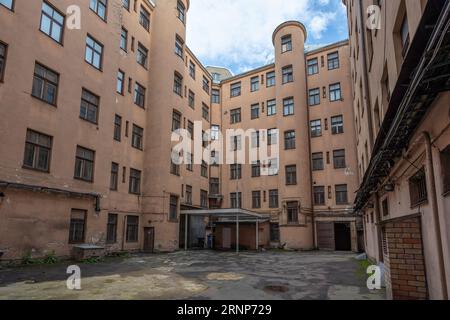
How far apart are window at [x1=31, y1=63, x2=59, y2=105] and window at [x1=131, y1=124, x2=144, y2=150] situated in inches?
291

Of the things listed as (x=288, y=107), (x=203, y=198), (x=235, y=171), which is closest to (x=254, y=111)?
(x=288, y=107)

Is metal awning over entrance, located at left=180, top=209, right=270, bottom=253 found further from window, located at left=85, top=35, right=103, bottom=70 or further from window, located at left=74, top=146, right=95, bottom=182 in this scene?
window, located at left=85, top=35, right=103, bottom=70

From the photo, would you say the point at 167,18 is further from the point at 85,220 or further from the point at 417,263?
the point at 417,263

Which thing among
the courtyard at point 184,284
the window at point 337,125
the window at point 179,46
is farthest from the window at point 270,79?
the courtyard at point 184,284

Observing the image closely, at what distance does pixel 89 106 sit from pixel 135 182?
6588 mm

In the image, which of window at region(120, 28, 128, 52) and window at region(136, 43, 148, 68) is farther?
window at region(136, 43, 148, 68)

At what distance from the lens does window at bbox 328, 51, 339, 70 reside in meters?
29.5

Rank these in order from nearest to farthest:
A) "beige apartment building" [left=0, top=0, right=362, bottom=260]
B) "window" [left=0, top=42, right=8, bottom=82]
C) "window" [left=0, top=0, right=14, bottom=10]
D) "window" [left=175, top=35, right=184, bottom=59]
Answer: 1. "window" [left=0, top=42, right=8, bottom=82]
2. "window" [left=0, top=0, right=14, bottom=10]
3. "beige apartment building" [left=0, top=0, right=362, bottom=260]
4. "window" [left=175, top=35, right=184, bottom=59]

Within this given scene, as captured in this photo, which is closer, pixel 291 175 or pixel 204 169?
pixel 291 175

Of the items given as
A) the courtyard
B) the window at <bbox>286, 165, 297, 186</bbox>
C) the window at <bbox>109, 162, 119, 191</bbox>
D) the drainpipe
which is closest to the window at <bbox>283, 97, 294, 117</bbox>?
the window at <bbox>286, 165, 297, 186</bbox>

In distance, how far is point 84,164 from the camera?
17.6 m

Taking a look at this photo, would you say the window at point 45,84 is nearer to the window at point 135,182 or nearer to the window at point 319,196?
the window at point 135,182

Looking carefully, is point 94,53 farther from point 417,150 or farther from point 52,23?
point 417,150

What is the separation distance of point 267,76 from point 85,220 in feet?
77.2
